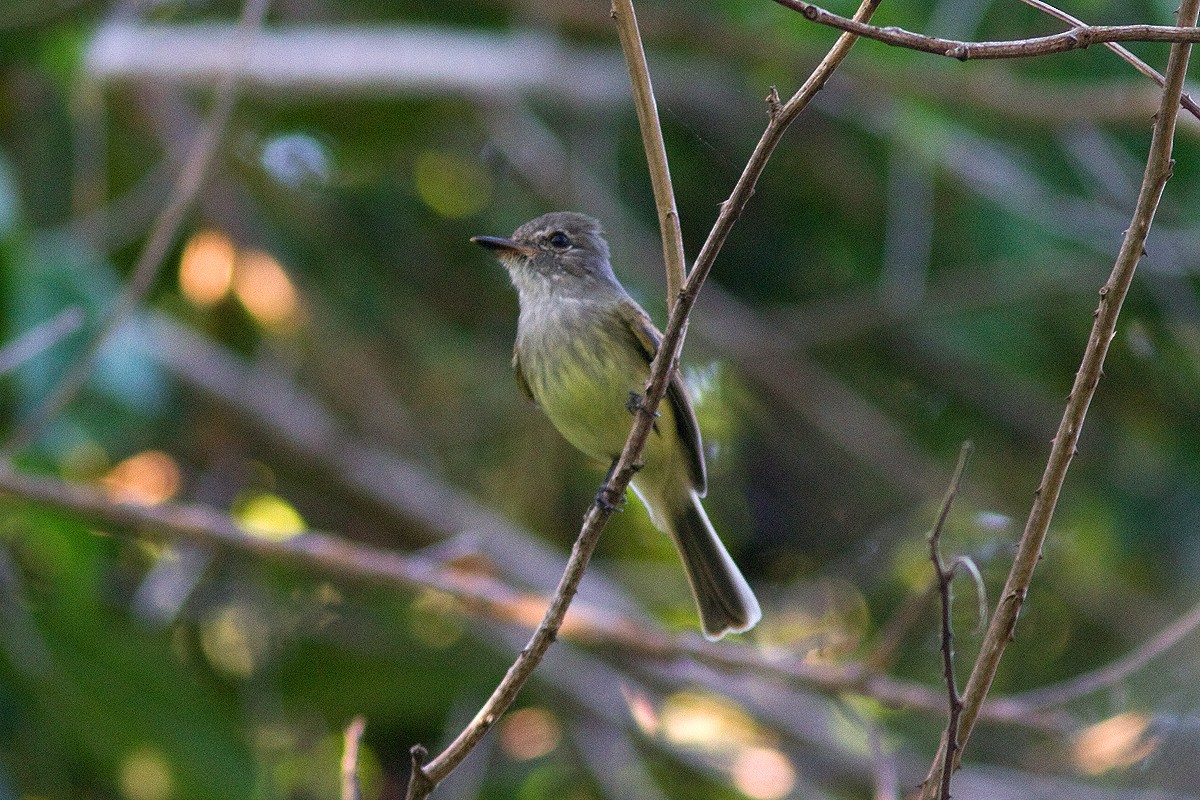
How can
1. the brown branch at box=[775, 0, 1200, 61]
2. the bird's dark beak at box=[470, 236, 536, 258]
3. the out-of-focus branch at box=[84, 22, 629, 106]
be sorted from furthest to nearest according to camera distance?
the out-of-focus branch at box=[84, 22, 629, 106], the bird's dark beak at box=[470, 236, 536, 258], the brown branch at box=[775, 0, 1200, 61]

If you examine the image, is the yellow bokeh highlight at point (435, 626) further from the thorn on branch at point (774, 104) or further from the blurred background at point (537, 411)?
the thorn on branch at point (774, 104)

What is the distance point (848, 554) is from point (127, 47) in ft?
13.4

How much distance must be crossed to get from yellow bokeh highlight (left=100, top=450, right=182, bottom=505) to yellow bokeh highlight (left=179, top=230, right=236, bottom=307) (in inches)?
32.5

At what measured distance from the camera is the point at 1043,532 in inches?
84.3

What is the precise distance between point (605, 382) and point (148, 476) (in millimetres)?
3931

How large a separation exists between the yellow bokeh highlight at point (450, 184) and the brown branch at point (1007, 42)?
578cm

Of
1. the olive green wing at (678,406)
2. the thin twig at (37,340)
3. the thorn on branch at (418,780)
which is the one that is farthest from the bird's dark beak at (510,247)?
the thorn on branch at (418,780)

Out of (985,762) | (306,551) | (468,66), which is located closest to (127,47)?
(468,66)

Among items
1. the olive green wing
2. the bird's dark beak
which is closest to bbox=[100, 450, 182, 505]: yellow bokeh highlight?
the bird's dark beak

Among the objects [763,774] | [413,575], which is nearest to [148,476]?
[413,575]

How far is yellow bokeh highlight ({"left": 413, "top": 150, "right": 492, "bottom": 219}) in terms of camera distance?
779 centimetres

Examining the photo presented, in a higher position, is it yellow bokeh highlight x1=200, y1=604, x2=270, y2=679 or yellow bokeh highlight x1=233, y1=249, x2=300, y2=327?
yellow bokeh highlight x1=233, y1=249, x2=300, y2=327

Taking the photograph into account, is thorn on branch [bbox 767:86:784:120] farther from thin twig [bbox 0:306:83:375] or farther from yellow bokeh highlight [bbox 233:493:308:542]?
yellow bokeh highlight [bbox 233:493:308:542]

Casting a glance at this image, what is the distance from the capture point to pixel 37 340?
4.03 m
